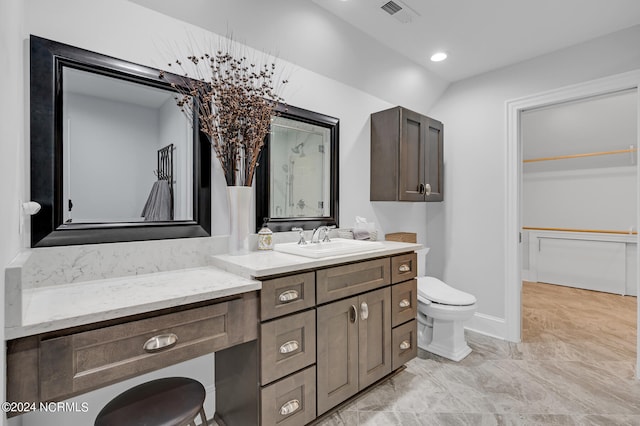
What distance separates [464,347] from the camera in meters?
2.57

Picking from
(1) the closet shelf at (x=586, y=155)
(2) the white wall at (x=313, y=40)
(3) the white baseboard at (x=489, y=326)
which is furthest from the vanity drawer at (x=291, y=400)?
(1) the closet shelf at (x=586, y=155)

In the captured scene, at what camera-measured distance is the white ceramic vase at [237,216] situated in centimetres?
171

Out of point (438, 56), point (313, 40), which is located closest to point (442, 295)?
point (438, 56)

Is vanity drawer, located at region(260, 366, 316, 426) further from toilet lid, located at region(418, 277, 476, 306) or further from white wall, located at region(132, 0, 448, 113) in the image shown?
white wall, located at region(132, 0, 448, 113)

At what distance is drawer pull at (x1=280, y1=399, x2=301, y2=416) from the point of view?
145 centimetres

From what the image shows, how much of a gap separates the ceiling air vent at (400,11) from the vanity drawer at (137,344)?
1.97 meters

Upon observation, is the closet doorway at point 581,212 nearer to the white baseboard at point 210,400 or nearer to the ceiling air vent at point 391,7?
the ceiling air vent at point 391,7

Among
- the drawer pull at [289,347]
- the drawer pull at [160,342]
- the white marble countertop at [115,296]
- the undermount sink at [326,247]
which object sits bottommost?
the drawer pull at [289,347]

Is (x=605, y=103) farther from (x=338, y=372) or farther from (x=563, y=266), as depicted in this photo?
(x=338, y=372)

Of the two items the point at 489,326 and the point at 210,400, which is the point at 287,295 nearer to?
the point at 210,400

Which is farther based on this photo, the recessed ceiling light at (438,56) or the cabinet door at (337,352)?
the recessed ceiling light at (438,56)

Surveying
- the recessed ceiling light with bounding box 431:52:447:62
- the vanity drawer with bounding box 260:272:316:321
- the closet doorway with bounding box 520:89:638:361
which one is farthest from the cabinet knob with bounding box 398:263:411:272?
the closet doorway with bounding box 520:89:638:361

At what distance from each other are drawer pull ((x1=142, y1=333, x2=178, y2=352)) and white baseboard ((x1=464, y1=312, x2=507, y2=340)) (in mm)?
2846

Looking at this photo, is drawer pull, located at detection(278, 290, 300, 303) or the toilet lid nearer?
drawer pull, located at detection(278, 290, 300, 303)
